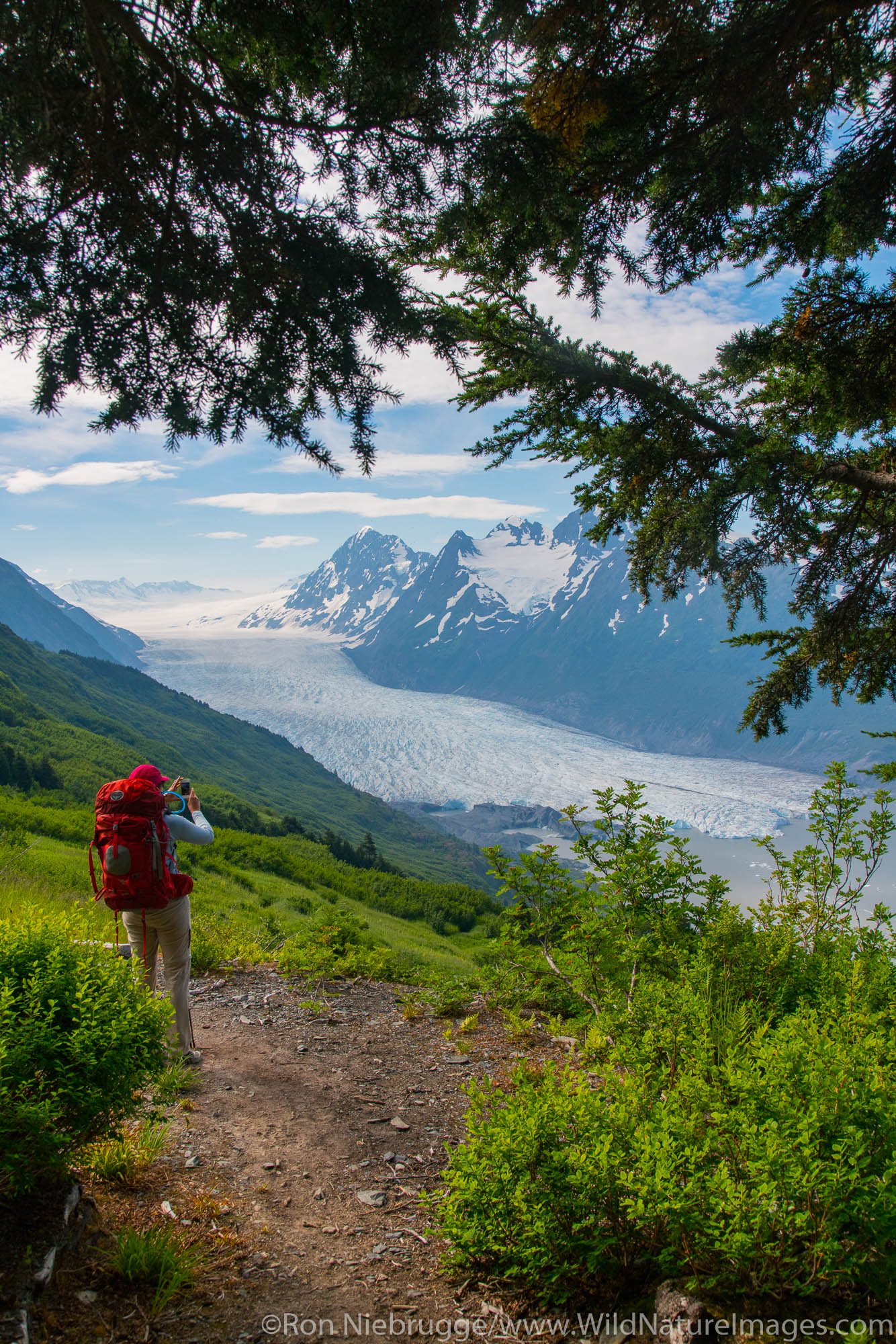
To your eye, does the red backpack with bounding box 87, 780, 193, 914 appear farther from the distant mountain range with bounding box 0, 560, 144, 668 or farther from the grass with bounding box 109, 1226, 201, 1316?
the distant mountain range with bounding box 0, 560, 144, 668

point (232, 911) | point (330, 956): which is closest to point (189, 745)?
point (232, 911)

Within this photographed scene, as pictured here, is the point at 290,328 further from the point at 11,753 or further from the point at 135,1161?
the point at 11,753

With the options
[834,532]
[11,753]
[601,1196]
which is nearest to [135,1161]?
[601,1196]

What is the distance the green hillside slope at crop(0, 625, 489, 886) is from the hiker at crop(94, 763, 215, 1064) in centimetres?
4131

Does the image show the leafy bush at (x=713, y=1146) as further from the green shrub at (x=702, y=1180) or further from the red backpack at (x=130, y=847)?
the red backpack at (x=130, y=847)

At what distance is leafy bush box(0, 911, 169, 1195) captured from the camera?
2309 mm

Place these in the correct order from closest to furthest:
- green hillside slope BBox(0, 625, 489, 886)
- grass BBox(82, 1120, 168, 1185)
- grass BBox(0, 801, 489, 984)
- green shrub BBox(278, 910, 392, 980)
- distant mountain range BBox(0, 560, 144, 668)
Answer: grass BBox(82, 1120, 168, 1185)
grass BBox(0, 801, 489, 984)
green shrub BBox(278, 910, 392, 980)
green hillside slope BBox(0, 625, 489, 886)
distant mountain range BBox(0, 560, 144, 668)

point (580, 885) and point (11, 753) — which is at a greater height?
point (580, 885)

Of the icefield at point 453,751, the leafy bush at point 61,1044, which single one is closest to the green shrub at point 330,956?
the leafy bush at point 61,1044

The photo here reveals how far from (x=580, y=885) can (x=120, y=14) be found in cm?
606

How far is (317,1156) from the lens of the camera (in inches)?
154

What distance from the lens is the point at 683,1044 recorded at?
3283 mm

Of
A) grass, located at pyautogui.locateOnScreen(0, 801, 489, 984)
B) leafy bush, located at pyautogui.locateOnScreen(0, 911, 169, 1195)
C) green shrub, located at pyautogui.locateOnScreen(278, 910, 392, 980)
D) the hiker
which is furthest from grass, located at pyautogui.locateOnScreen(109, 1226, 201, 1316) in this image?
green shrub, located at pyautogui.locateOnScreen(278, 910, 392, 980)

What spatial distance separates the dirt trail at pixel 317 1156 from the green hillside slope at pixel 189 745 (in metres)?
40.8
